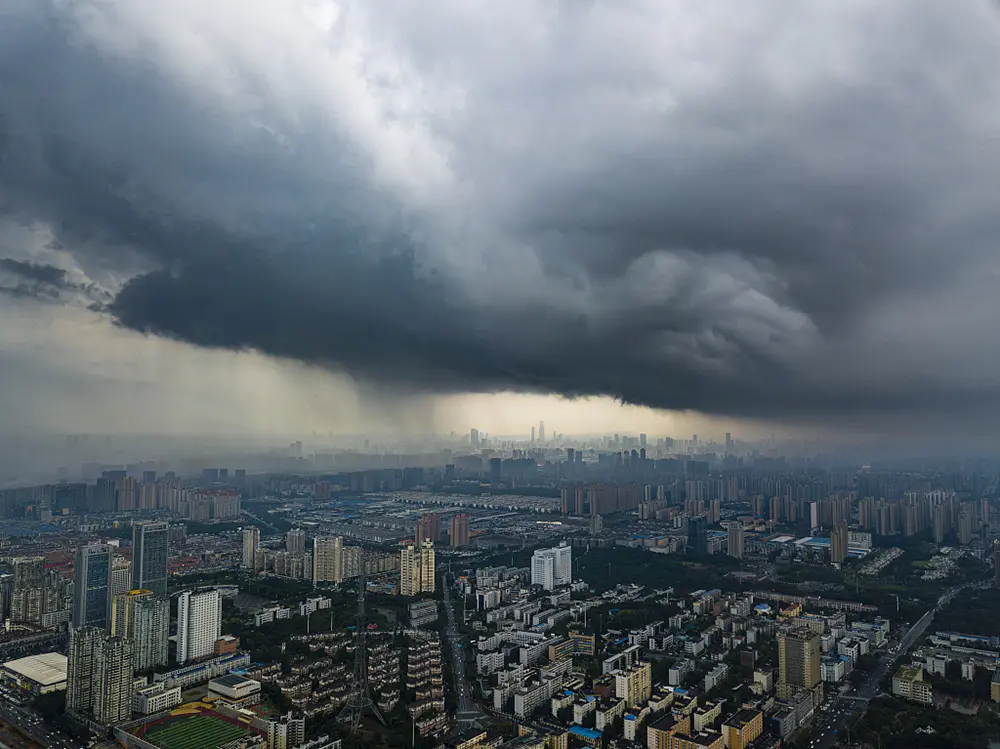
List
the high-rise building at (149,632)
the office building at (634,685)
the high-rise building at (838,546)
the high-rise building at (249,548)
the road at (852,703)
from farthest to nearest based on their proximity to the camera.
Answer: the high-rise building at (838,546) → the high-rise building at (249,548) → the high-rise building at (149,632) → the office building at (634,685) → the road at (852,703)

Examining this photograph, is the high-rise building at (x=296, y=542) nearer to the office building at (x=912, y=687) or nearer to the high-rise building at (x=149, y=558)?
the high-rise building at (x=149, y=558)

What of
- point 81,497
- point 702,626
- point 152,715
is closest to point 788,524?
point 702,626

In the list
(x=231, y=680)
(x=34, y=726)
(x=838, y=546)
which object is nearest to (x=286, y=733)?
(x=231, y=680)

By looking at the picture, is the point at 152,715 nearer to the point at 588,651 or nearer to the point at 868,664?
the point at 588,651

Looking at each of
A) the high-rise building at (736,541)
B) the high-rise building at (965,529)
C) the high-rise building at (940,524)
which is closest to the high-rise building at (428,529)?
the high-rise building at (736,541)

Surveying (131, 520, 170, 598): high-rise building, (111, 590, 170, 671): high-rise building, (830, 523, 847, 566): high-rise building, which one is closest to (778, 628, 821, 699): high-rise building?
(111, 590, 170, 671): high-rise building

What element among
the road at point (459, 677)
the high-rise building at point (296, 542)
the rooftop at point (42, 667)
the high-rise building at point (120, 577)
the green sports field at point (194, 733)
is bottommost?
the road at point (459, 677)

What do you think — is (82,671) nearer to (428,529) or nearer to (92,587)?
(92,587)
